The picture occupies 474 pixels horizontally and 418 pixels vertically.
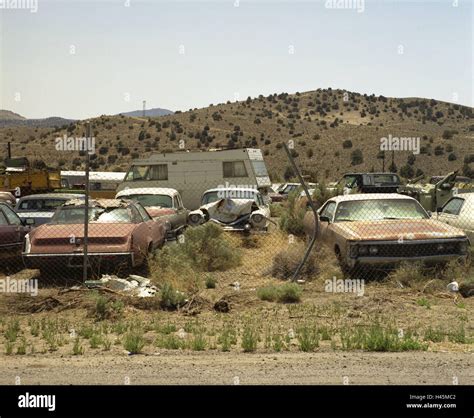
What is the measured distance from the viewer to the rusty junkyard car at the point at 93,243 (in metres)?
A: 11.7

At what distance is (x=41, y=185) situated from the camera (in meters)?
30.3

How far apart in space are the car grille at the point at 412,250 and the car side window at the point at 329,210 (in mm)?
1917

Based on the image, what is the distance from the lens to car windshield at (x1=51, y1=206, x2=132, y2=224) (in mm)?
12883

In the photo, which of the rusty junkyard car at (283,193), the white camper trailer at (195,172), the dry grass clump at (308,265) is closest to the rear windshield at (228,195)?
the white camper trailer at (195,172)

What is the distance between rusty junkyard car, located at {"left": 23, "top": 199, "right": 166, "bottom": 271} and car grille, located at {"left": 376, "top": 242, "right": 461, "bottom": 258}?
4.03m

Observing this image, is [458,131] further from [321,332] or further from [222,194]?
[321,332]

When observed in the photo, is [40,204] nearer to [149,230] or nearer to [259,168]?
[149,230]

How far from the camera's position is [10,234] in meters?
13.6

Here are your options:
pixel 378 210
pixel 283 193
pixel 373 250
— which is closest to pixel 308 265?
pixel 373 250

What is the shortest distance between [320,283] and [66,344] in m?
4.97

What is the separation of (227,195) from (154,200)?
3048mm

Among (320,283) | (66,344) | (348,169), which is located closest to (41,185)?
(320,283)

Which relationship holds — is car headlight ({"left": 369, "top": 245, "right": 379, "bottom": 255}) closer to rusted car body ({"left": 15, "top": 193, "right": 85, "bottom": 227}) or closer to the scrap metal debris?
the scrap metal debris
